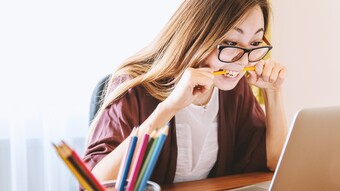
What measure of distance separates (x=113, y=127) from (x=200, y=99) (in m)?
0.33

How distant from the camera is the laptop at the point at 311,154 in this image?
0.67 m

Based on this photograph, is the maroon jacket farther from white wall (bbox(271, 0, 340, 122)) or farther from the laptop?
white wall (bbox(271, 0, 340, 122))

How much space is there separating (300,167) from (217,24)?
0.45 meters

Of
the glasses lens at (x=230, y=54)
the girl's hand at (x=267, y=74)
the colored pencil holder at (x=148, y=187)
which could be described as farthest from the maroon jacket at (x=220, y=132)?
the colored pencil holder at (x=148, y=187)

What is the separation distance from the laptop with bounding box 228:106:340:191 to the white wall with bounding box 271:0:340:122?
5.23ft

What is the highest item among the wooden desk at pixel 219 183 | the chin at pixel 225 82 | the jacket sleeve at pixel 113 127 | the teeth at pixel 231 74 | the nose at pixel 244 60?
the nose at pixel 244 60

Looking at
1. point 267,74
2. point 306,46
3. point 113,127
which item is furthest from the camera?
point 306,46

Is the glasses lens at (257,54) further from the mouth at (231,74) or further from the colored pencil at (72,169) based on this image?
the colored pencil at (72,169)

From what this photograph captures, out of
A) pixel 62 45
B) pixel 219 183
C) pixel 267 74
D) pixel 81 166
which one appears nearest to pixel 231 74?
pixel 267 74

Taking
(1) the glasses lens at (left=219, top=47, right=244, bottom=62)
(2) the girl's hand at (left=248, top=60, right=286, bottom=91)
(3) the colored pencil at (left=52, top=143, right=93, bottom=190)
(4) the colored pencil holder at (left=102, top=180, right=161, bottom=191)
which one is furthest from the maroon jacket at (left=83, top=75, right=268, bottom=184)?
(3) the colored pencil at (left=52, top=143, right=93, bottom=190)

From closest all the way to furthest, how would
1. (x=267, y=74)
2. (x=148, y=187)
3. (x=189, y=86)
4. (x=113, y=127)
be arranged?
(x=148, y=187)
(x=189, y=86)
(x=113, y=127)
(x=267, y=74)

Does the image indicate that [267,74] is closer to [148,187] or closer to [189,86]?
[189,86]

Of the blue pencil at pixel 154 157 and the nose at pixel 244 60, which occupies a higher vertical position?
the nose at pixel 244 60

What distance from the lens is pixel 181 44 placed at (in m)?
1.05
